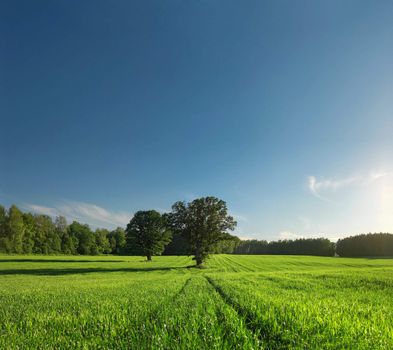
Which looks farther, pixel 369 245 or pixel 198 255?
pixel 369 245

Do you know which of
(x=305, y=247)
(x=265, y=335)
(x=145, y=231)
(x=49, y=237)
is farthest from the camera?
(x=305, y=247)

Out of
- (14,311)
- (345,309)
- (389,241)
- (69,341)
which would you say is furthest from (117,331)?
(389,241)

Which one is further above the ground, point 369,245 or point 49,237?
point 369,245

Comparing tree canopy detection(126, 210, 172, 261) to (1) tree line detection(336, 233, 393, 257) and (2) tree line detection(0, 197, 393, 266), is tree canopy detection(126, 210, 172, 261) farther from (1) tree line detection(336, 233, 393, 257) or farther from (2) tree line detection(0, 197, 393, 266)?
(1) tree line detection(336, 233, 393, 257)

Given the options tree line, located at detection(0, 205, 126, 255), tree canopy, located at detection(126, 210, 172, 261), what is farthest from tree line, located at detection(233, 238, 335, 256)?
tree line, located at detection(0, 205, 126, 255)

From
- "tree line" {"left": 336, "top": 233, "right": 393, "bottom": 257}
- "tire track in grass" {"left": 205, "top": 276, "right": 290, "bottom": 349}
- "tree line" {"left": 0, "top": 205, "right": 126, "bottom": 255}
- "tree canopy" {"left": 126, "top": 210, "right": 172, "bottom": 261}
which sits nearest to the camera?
"tire track in grass" {"left": 205, "top": 276, "right": 290, "bottom": 349}

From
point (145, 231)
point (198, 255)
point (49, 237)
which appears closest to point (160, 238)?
point (145, 231)

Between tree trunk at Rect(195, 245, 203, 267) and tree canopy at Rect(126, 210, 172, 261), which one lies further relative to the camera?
tree canopy at Rect(126, 210, 172, 261)

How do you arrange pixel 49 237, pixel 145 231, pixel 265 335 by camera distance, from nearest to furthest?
pixel 265 335, pixel 145 231, pixel 49 237

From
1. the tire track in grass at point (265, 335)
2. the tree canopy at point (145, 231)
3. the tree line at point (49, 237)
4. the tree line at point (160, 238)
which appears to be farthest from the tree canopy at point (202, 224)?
the tree line at point (49, 237)

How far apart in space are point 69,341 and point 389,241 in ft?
569

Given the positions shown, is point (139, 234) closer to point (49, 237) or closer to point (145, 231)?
point (145, 231)

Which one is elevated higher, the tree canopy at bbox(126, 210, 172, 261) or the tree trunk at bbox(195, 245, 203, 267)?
the tree canopy at bbox(126, 210, 172, 261)

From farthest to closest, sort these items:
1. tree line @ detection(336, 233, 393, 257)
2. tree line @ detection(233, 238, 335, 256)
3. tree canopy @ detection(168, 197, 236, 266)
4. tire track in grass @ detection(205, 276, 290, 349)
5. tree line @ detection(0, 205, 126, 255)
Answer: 1. tree line @ detection(233, 238, 335, 256)
2. tree line @ detection(336, 233, 393, 257)
3. tree line @ detection(0, 205, 126, 255)
4. tree canopy @ detection(168, 197, 236, 266)
5. tire track in grass @ detection(205, 276, 290, 349)
